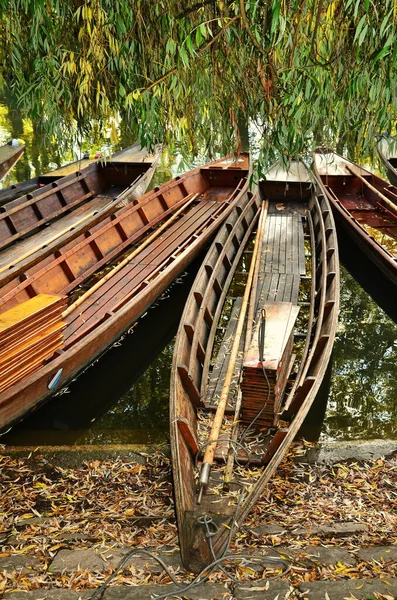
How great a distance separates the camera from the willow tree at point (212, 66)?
3713 mm

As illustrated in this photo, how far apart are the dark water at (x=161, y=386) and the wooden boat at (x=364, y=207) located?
36.8 inches

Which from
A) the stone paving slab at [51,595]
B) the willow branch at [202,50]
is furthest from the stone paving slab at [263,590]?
the willow branch at [202,50]

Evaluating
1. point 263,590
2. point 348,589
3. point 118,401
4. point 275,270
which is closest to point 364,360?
point 275,270

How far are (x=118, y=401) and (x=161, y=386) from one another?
65cm

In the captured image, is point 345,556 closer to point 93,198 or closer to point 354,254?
point 354,254

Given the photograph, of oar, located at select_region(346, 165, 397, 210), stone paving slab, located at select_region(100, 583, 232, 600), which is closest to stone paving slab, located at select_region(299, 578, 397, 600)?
stone paving slab, located at select_region(100, 583, 232, 600)

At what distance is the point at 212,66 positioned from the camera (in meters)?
4.11

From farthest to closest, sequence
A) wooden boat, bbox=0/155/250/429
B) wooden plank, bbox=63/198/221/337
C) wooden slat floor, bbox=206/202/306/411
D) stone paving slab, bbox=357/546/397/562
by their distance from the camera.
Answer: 1. wooden plank, bbox=63/198/221/337
2. wooden slat floor, bbox=206/202/306/411
3. wooden boat, bbox=0/155/250/429
4. stone paving slab, bbox=357/546/397/562

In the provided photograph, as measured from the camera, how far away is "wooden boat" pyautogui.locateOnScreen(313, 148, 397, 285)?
30.9ft

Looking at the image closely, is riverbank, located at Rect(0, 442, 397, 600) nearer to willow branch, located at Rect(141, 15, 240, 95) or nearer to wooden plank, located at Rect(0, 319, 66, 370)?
wooden plank, located at Rect(0, 319, 66, 370)

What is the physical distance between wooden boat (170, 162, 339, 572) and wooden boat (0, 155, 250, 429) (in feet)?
3.42

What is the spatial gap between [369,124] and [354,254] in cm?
691

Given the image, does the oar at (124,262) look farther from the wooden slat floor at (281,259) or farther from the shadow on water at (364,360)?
the shadow on water at (364,360)

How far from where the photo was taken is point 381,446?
5.48 meters
